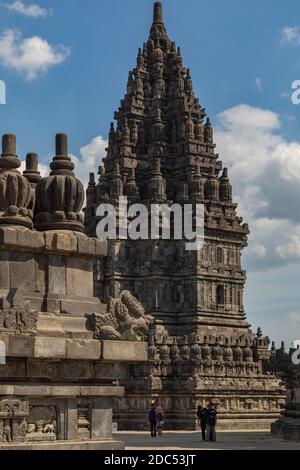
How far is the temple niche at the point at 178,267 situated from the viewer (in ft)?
191

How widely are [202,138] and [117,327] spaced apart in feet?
184

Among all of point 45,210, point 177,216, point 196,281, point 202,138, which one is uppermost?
point 202,138

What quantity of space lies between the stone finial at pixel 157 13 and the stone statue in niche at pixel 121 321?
6371 centimetres

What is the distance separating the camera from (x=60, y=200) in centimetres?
1684

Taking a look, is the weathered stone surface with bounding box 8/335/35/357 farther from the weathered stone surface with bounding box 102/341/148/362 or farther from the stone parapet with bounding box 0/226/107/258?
the stone parapet with bounding box 0/226/107/258

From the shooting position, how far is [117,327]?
16328 mm

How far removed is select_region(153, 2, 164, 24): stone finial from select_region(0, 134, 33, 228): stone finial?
63.1 metres

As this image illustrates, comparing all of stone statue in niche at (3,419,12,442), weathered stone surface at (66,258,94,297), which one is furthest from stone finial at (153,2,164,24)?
stone statue in niche at (3,419,12,442)

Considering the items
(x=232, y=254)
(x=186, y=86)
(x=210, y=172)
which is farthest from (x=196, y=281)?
(x=186, y=86)

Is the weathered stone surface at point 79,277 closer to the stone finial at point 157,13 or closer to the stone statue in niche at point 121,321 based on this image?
the stone statue in niche at point 121,321

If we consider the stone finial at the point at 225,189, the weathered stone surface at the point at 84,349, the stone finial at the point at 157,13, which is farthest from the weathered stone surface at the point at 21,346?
the stone finial at the point at 157,13
